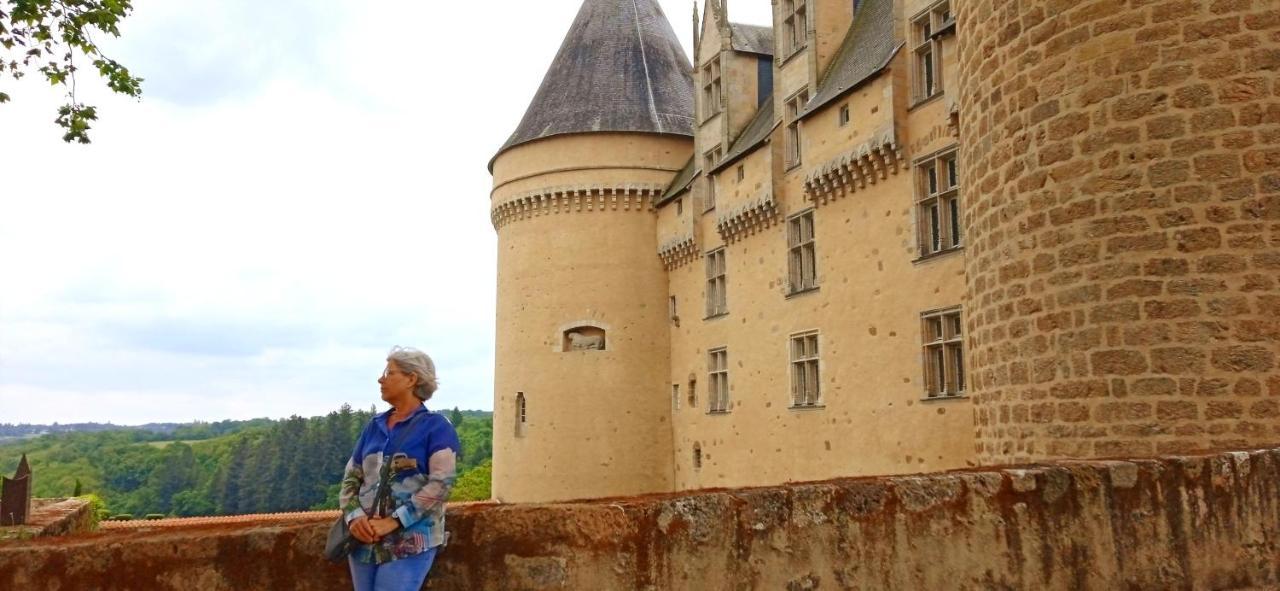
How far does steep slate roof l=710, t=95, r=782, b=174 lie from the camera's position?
1807cm

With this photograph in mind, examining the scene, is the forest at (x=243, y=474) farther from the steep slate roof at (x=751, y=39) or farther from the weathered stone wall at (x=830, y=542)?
the weathered stone wall at (x=830, y=542)

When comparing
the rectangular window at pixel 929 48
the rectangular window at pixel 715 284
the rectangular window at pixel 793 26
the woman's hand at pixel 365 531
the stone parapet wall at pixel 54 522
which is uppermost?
the rectangular window at pixel 793 26

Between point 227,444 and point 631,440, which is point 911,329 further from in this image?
point 227,444

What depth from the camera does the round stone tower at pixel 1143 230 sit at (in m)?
6.04

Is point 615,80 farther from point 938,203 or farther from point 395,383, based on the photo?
point 395,383

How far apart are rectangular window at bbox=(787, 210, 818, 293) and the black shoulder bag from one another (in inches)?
534

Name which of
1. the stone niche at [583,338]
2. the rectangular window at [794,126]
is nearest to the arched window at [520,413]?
the stone niche at [583,338]

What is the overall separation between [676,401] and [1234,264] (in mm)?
16432

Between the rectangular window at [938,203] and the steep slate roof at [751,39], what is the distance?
26.3ft

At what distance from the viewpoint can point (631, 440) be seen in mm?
21859

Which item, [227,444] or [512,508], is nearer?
[512,508]

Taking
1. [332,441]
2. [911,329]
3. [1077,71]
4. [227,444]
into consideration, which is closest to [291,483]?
[332,441]

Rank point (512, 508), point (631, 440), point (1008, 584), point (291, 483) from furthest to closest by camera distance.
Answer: point (291, 483), point (631, 440), point (1008, 584), point (512, 508)

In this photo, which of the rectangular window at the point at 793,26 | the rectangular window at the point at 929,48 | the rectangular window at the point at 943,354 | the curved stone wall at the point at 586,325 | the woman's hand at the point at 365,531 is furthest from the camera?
the curved stone wall at the point at 586,325
